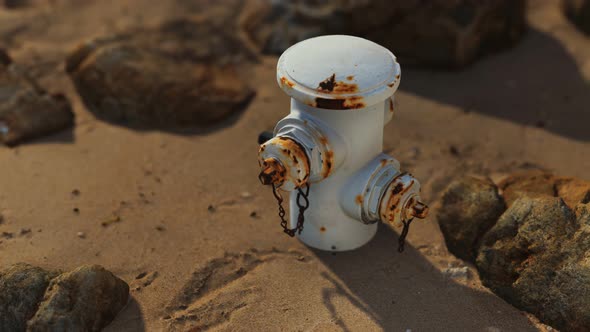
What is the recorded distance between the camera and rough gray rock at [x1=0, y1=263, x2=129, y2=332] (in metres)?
2.90

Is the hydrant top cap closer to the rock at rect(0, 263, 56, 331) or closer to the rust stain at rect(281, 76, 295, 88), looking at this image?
the rust stain at rect(281, 76, 295, 88)

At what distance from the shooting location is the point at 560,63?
17.8 feet

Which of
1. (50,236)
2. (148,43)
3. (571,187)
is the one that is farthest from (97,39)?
(571,187)

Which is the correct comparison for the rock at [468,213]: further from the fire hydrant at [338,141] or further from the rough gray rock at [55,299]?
the rough gray rock at [55,299]

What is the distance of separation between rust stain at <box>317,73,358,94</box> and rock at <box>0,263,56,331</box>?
161 cm

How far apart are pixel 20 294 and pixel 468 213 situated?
2380 mm

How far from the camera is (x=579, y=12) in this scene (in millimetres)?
5781

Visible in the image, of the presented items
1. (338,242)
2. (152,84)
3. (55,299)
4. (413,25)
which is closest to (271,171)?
(338,242)

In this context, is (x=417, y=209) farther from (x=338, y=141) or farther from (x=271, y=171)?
(x=271, y=171)

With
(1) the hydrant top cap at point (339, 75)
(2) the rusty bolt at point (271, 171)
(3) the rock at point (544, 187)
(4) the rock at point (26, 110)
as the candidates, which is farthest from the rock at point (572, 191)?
(4) the rock at point (26, 110)

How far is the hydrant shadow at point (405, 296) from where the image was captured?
314 centimetres

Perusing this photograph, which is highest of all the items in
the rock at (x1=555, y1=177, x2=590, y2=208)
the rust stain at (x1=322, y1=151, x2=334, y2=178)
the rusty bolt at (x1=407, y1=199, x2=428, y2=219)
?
the rust stain at (x1=322, y1=151, x2=334, y2=178)

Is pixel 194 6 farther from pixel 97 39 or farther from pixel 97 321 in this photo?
pixel 97 321

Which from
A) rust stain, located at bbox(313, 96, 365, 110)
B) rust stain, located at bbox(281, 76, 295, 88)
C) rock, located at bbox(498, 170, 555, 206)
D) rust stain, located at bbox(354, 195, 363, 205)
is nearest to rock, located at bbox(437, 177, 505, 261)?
rock, located at bbox(498, 170, 555, 206)
